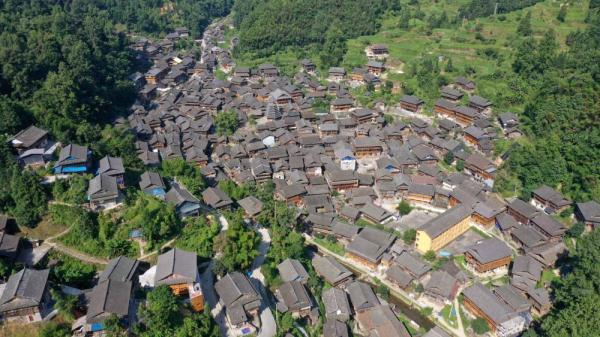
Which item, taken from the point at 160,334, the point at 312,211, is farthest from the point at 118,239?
the point at 312,211

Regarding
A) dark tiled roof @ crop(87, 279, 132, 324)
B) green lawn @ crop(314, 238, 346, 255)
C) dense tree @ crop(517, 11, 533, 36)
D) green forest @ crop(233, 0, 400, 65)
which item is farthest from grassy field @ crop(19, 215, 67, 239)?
dense tree @ crop(517, 11, 533, 36)

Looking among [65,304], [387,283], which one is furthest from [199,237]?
[387,283]

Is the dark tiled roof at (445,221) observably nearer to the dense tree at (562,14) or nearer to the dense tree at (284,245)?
the dense tree at (284,245)

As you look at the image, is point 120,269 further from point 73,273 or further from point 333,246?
point 333,246

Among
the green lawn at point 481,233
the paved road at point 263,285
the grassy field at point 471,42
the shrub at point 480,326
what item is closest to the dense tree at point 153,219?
the paved road at point 263,285

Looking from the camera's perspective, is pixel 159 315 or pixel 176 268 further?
pixel 176 268

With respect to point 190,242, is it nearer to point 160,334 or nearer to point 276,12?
point 160,334
